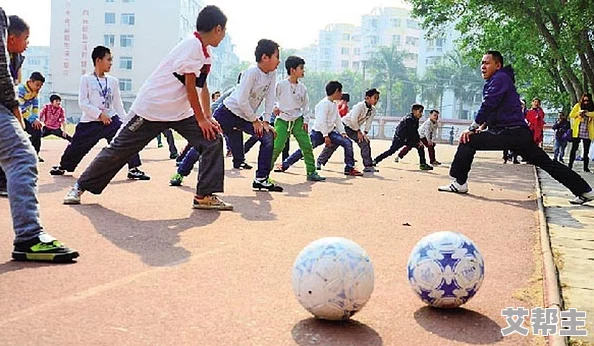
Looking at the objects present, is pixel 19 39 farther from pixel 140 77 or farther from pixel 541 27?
pixel 140 77

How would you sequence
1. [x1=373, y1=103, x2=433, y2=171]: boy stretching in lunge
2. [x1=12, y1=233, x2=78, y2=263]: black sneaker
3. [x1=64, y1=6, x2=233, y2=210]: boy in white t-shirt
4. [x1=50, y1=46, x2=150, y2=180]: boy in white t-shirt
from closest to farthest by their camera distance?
A: [x1=12, y1=233, x2=78, y2=263]: black sneaker
[x1=64, y1=6, x2=233, y2=210]: boy in white t-shirt
[x1=50, y1=46, x2=150, y2=180]: boy in white t-shirt
[x1=373, y1=103, x2=433, y2=171]: boy stretching in lunge

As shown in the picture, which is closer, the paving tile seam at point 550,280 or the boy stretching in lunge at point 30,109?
the paving tile seam at point 550,280

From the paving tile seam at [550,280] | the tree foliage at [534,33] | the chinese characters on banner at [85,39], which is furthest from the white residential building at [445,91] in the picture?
the paving tile seam at [550,280]

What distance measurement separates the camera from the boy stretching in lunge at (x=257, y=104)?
910cm

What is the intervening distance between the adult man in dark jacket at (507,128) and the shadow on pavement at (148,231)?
436 cm

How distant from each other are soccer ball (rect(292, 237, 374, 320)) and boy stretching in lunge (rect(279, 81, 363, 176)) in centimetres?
948

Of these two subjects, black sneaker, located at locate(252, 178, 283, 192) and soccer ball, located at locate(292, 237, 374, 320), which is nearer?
soccer ball, located at locate(292, 237, 374, 320)

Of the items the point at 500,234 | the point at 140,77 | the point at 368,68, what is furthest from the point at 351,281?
the point at 368,68

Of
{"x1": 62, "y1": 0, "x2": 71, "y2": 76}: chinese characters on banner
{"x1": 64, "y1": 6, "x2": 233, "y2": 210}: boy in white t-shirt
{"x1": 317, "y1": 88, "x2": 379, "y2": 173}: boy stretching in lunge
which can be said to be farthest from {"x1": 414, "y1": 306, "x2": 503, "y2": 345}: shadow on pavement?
{"x1": 62, "y1": 0, "x2": 71, "y2": 76}: chinese characters on banner

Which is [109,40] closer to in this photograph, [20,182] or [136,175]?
[136,175]

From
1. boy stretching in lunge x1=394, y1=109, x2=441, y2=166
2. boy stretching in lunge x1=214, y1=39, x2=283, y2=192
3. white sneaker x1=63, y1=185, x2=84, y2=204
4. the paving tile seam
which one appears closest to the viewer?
the paving tile seam

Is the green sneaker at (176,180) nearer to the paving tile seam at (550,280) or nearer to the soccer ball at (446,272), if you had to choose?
the paving tile seam at (550,280)

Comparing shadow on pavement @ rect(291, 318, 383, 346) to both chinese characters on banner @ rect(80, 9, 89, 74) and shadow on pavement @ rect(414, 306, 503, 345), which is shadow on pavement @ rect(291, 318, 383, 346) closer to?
shadow on pavement @ rect(414, 306, 503, 345)

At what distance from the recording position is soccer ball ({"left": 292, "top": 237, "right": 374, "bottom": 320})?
11.0 feet
